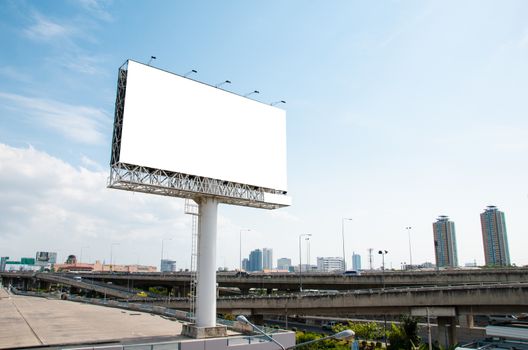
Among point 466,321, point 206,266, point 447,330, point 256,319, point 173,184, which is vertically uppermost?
point 173,184

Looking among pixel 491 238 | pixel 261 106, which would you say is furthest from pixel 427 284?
pixel 491 238

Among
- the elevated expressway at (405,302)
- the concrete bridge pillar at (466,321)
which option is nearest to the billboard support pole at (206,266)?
the elevated expressway at (405,302)

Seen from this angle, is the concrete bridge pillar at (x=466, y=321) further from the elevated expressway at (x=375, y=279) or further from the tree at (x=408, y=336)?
the tree at (x=408, y=336)

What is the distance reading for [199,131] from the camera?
32812 millimetres

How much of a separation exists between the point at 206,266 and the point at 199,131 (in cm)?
1091

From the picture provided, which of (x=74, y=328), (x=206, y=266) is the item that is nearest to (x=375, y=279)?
(x=206, y=266)

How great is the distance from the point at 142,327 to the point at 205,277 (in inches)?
374

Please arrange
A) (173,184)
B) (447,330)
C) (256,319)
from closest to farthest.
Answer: (173,184)
(447,330)
(256,319)

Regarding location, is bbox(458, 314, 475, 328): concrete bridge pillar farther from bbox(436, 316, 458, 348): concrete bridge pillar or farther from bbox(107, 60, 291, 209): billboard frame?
bbox(107, 60, 291, 209): billboard frame

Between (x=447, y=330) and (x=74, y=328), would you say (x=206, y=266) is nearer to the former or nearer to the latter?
(x=74, y=328)

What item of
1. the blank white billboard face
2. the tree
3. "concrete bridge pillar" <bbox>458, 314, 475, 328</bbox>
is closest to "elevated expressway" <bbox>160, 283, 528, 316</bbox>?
the tree

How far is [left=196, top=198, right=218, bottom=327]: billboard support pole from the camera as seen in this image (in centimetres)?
3006

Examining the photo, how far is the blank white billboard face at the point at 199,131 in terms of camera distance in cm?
2925

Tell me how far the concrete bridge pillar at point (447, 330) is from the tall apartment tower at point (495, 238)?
17398 centimetres
